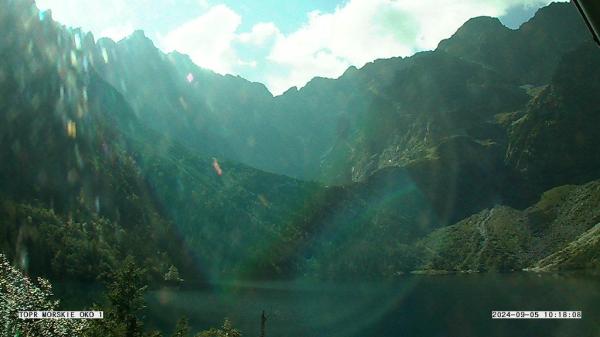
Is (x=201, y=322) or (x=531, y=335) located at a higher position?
(x=201, y=322)

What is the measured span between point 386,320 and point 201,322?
55406 mm

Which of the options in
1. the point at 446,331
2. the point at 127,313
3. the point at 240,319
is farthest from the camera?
the point at 240,319

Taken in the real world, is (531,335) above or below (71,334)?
below

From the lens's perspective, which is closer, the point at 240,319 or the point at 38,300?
the point at 38,300

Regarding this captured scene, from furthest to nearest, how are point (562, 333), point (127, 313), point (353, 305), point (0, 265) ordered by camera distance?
point (353, 305)
point (562, 333)
point (127, 313)
point (0, 265)

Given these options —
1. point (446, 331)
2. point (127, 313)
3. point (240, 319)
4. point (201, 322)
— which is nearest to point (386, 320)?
point (446, 331)

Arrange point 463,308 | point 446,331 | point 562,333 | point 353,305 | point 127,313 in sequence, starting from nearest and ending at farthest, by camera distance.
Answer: point 127,313 → point 562,333 → point 446,331 → point 463,308 → point 353,305

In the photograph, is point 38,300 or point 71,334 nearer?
point 38,300

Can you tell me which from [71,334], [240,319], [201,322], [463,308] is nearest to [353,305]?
[463,308]

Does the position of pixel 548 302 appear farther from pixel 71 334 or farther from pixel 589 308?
pixel 71 334

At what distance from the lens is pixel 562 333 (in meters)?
111

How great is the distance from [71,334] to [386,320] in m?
120

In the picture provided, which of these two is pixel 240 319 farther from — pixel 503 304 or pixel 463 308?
pixel 503 304

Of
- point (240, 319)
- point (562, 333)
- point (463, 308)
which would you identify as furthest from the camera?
point (463, 308)
